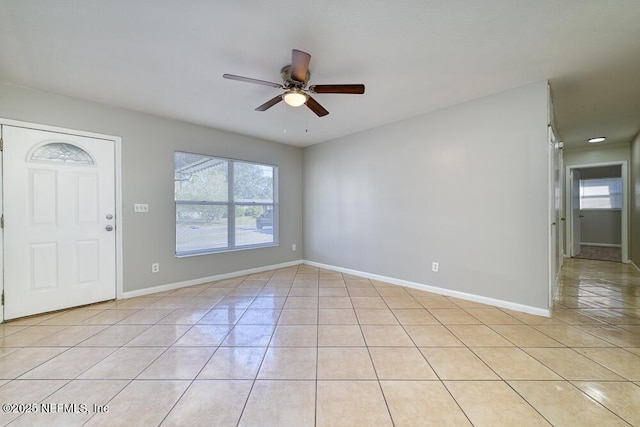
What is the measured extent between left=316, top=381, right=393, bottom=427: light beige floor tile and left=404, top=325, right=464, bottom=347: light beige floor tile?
73cm

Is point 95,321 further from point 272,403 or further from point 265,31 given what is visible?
point 265,31

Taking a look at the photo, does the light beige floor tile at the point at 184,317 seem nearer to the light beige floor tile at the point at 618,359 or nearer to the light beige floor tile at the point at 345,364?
the light beige floor tile at the point at 345,364

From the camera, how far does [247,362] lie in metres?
1.87

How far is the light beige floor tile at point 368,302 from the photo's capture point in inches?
117

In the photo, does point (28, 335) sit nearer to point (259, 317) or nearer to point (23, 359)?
point (23, 359)

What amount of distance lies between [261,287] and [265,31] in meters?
3.08

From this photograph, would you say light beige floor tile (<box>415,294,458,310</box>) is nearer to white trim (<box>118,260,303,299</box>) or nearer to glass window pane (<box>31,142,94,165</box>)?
white trim (<box>118,260,303,299</box>)

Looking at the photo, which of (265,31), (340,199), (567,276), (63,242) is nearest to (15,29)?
(265,31)

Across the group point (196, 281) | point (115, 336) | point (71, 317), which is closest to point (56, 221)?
point (71, 317)

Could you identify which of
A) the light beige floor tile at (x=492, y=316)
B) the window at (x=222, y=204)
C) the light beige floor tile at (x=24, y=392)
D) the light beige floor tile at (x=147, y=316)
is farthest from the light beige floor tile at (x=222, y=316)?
the light beige floor tile at (x=492, y=316)

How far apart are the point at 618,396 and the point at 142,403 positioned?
279cm

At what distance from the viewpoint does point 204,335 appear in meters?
2.27

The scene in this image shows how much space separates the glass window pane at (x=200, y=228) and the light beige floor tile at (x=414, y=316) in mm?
2915

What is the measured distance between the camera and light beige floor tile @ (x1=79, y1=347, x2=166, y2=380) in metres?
1.72
